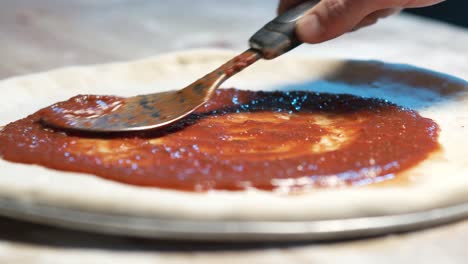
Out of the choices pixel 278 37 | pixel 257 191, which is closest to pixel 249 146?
pixel 257 191

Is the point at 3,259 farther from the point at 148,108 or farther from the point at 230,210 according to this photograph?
→ the point at 148,108

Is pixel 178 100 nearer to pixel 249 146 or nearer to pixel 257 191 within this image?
pixel 249 146

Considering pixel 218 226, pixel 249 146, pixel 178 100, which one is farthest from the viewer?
pixel 178 100

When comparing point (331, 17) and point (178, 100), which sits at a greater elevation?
point (331, 17)

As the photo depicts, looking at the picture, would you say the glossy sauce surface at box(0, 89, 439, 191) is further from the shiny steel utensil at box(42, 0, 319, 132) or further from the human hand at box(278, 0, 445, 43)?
the human hand at box(278, 0, 445, 43)

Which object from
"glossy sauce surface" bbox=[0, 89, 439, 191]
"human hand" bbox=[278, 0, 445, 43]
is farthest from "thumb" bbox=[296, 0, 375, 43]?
"glossy sauce surface" bbox=[0, 89, 439, 191]

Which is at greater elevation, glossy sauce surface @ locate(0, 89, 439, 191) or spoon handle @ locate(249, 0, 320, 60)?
spoon handle @ locate(249, 0, 320, 60)

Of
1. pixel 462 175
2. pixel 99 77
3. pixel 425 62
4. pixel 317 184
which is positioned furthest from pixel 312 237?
pixel 425 62
